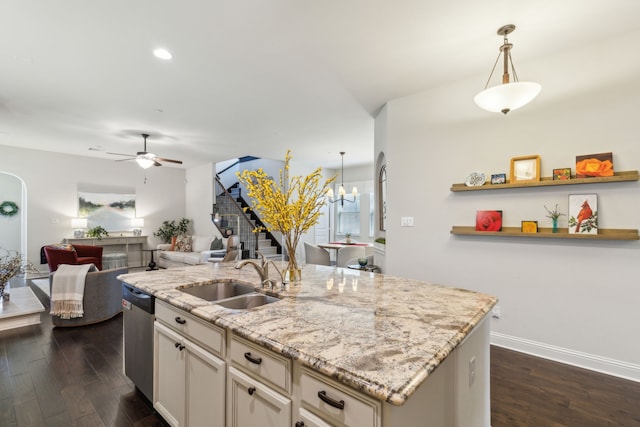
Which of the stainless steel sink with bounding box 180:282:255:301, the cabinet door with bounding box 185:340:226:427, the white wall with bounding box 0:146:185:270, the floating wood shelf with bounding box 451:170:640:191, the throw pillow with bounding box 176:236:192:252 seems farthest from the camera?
the throw pillow with bounding box 176:236:192:252

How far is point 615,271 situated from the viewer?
2469 mm

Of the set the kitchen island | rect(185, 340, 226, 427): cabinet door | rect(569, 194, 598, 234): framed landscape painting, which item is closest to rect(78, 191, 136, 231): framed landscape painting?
the kitchen island

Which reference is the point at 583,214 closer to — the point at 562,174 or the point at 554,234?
the point at 554,234

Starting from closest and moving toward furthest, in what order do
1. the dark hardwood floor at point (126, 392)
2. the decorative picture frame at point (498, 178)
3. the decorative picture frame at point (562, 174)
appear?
the dark hardwood floor at point (126, 392) < the decorative picture frame at point (562, 174) < the decorative picture frame at point (498, 178)

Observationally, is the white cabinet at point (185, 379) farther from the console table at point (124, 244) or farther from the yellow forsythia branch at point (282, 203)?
the console table at point (124, 244)

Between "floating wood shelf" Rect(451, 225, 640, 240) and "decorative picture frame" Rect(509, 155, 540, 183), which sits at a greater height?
"decorative picture frame" Rect(509, 155, 540, 183)

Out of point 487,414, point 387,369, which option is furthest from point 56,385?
point 487,414

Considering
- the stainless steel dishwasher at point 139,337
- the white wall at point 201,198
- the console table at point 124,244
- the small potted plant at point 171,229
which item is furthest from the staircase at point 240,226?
the stainless steel dishwasher at point 139,337

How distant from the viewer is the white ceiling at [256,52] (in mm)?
2168

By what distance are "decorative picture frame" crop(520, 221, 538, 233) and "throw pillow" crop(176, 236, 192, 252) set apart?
6.99 metres

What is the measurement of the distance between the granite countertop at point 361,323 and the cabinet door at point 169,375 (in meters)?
0.26

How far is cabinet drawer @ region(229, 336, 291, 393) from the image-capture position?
1.08m

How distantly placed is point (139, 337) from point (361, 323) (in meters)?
1.73

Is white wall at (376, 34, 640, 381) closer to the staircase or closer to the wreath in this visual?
the staircase
